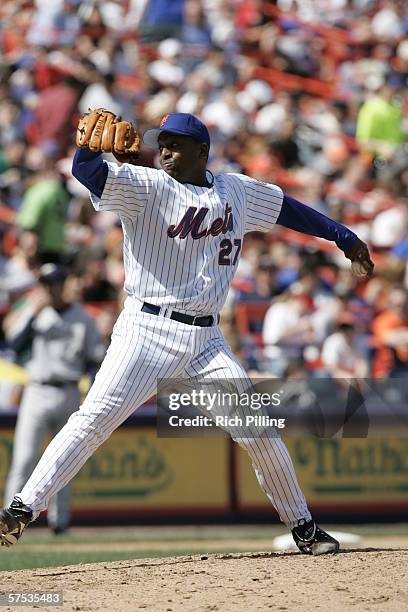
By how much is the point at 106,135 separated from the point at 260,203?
106 cm

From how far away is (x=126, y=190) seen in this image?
546 cm

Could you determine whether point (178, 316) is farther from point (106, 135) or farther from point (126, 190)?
point (106, 135)

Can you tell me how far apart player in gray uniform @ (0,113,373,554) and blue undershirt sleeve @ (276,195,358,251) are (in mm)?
399

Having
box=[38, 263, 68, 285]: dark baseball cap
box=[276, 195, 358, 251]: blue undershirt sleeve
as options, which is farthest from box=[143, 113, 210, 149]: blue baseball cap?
box=[38, 263, 68, 285]: dark baseball cap

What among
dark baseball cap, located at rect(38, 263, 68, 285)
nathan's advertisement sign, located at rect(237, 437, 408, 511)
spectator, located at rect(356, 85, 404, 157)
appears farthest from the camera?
spectator, located at rect(356, 85, 404, 157)

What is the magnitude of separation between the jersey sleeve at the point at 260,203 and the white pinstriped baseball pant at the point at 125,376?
67cm

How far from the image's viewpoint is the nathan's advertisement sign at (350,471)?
35.2 feet

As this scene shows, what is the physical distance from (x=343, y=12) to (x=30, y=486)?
14448mm

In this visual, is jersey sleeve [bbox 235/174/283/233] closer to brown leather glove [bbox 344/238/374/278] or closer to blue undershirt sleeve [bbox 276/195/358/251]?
blue undershirt sleeve [bbox 276/195/358/251]

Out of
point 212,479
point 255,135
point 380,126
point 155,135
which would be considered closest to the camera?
point 155,135

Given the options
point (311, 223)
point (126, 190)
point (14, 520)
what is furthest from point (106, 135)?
point (14, 520)

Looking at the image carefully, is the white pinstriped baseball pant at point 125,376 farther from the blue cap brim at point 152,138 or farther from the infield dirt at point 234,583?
the blue cap brim at point 152,138

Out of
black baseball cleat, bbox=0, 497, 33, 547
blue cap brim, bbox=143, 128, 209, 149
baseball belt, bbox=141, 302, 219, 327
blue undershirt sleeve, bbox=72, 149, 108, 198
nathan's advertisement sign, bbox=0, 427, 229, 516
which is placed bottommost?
black baseball cleat, bbox=0, 497, 33, 547

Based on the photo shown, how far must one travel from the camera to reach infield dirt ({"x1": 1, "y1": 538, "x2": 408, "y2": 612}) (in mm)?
5039
